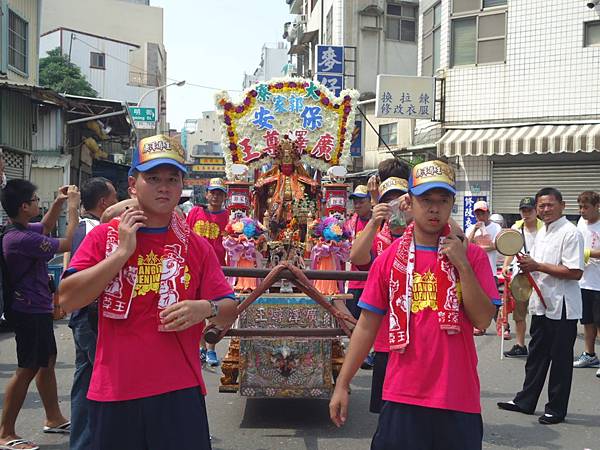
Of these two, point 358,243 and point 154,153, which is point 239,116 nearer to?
point 358,243

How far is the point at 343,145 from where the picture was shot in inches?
272

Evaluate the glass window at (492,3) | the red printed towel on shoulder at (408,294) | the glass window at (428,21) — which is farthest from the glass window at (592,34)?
the red printed towel on shoulder at (408,294)

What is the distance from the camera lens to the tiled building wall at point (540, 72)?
13.5m

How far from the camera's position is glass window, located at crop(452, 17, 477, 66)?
1499cm

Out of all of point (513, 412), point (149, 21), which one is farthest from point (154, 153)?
point (149, 21)

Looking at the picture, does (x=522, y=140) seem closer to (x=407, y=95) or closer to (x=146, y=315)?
(x=407, y=95)

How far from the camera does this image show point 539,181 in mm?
14305

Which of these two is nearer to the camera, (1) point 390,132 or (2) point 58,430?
(2) point 58,430

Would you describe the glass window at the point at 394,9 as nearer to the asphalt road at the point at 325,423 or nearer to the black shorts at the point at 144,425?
the asphalt road at the point at 325,423

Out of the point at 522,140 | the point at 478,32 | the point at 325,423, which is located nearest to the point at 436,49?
the point at 478,32

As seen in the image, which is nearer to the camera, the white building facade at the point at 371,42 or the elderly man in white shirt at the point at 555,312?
the elderly man in white shirt at the point at 555,312

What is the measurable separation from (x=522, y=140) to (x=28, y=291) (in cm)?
1149

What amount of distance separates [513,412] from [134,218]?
4485 millimetres

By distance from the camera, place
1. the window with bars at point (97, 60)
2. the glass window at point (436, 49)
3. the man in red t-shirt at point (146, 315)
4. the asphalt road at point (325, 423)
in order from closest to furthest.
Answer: the man in red t-shirt at point (146, 315)
the asphalt road at point (325, 423)
the glass window at point (436, 49)
the window with bars at point (97, 60)
